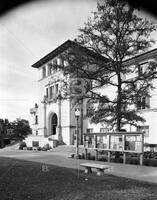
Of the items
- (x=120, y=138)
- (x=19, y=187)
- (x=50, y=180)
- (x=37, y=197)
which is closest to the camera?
(x=37, y=197)

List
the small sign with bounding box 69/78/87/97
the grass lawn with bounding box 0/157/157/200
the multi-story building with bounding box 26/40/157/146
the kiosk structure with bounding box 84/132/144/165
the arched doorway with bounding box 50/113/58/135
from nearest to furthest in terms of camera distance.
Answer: the grass lawn with bounding box 0/157/157/200 → the kiosk structure with bounding box 84/132/144/165 → the small sign with bounding box 69/78/87/97 → the multi-story building with bounding box 26/40/157/146 → the arched doorway with bounding box 50/113/58/135

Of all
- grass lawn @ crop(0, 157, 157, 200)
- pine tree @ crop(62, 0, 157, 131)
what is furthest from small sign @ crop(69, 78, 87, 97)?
grass lawn @ crop(0, 157, 157, 200)

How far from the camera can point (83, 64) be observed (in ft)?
65.2

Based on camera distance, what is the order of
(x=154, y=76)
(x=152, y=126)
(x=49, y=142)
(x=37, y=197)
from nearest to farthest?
(x=37, y=197) → (x=154, y=76) → (x=152, y=126) → (x=49, y=142)

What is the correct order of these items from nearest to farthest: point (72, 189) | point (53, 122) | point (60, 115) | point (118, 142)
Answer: point (72, 189)
point (118, 142)
point (60, 115)
point (53, 122)

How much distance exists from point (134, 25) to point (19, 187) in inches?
580

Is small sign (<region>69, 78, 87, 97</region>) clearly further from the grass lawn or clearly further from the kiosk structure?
the grass lawn

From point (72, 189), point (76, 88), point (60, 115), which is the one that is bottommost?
point (72, 189)

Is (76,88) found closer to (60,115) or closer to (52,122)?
(60,115)

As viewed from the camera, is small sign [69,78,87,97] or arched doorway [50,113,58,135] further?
arched doorway [50,113,58,135]

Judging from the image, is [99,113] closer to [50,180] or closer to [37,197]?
[50,180]

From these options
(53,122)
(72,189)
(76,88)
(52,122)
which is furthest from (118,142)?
(52,122)

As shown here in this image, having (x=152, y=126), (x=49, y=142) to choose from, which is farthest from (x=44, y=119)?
(x=152, y=126)

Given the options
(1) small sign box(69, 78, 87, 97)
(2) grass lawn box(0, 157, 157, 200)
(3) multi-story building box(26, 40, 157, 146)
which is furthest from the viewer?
(3) multi-story building box(26, 40, 157, 146)
